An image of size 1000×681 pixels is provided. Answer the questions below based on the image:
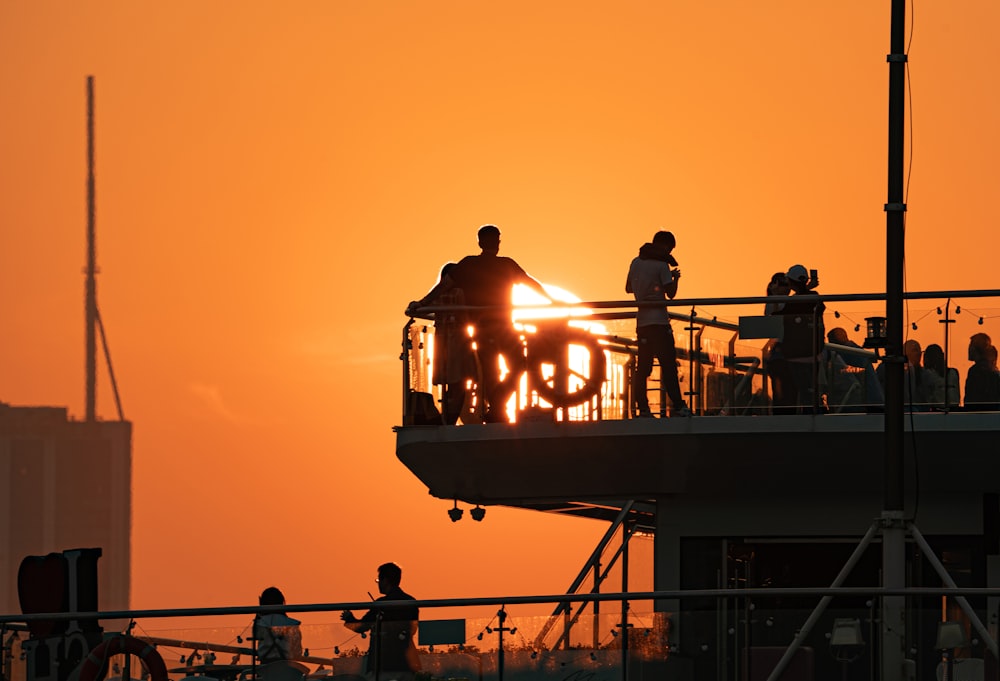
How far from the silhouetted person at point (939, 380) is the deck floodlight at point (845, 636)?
4279 millimetres

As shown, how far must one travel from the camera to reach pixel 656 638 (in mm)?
18094

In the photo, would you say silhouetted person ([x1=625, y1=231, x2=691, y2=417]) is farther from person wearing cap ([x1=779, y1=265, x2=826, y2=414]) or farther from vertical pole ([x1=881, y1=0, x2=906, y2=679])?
vertical pole ([x1=881, y1=0, x2=906, y2=679])

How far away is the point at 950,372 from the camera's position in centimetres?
2145

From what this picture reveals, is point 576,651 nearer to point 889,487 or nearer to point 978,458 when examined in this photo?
point 889,487

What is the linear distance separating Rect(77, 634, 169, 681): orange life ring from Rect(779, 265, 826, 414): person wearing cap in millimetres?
6576

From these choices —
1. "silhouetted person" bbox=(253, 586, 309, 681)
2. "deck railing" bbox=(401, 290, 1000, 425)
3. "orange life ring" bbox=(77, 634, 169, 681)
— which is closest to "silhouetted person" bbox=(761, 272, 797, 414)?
"deck railing" bbox=(401, 290, 1000, 425)

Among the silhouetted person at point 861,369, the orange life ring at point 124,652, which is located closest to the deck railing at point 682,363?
the silhouetted person at point 861,369

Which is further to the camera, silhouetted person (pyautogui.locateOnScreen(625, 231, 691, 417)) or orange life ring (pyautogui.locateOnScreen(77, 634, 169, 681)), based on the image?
silhouetted person (pyautogui.locateOnScreen(625, 231, 691, 417))

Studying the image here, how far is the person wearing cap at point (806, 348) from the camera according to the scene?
71.3ft

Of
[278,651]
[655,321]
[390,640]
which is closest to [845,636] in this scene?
[390,640]

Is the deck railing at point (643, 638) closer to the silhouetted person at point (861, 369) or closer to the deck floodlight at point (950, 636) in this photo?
the deck floodlight at point (950, 636)

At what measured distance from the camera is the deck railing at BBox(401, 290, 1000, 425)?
21.5 meters

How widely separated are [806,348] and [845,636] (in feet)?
14.9

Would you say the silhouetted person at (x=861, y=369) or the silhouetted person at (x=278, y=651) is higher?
the silhouetted person at (x=861, y=369)
